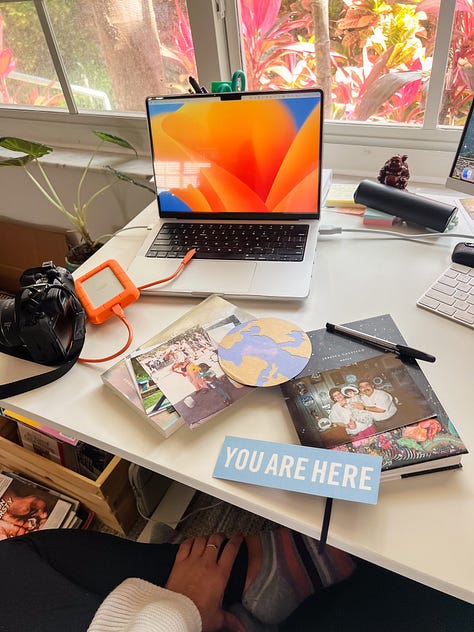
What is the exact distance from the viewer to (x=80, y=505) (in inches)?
42.3

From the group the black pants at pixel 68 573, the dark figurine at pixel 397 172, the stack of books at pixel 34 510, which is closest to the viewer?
the black pants at pixel 68 573

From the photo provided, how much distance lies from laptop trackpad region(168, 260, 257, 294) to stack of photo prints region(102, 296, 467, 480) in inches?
2.4

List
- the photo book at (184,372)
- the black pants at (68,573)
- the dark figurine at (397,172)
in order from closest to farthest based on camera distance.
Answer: the photo book at (184,372) < the black pants at (68,573) < the dark figurine at (397,172)

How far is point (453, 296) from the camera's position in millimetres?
710

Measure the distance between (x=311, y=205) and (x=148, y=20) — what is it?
2.60 ft

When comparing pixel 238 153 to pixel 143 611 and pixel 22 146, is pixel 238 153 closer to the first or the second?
pixel 22 146

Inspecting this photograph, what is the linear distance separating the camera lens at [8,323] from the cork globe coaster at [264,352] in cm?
29

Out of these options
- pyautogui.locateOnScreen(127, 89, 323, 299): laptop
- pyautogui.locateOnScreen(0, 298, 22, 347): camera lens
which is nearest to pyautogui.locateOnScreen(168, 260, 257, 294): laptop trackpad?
pyautogui.locateOnScreen(127, 89, 323, 299): laptop

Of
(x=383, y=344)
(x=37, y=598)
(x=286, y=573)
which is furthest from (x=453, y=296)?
(x=37, y=598)

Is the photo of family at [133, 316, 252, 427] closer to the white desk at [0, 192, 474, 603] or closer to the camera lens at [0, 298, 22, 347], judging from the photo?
the white desk at [0, 192, 474, 603]

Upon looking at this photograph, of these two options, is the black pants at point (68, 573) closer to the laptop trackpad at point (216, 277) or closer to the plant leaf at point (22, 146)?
the laptop trackpad at point (216, 277)

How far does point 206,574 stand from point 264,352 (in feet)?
1.71

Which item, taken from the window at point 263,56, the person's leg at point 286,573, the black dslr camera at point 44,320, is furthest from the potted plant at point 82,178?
the person's leg at point 286,573

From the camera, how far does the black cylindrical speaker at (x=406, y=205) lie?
85 cm
